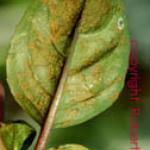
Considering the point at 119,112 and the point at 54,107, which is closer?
the point at 54,107

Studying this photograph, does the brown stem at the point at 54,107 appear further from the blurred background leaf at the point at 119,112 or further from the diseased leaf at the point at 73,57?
the blurred background leaf at the point at 119,112

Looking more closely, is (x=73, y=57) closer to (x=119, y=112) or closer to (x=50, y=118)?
(x=50, y=118)

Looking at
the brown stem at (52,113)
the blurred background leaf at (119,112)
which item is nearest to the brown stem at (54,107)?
the brown stem at (52,113)

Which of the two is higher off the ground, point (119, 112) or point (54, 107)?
point (54, 107)

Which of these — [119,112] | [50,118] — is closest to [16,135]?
[50,118]

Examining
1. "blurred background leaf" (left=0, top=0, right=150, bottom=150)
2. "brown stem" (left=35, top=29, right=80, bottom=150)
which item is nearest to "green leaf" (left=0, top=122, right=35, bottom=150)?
"brown stem" (left=35, top=29, right=80, bottom=150)

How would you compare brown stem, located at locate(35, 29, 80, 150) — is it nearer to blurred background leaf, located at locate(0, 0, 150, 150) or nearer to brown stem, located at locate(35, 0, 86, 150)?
brown stem, located at locate(35, 0, 86, 150)
